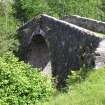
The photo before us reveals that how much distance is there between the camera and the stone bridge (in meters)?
13.4

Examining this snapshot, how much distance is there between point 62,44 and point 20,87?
522 centimetres

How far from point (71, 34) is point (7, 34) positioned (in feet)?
16.9

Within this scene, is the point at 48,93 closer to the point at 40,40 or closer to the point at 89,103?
the point at 89,103

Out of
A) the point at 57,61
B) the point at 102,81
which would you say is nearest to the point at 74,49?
the point at 57,61

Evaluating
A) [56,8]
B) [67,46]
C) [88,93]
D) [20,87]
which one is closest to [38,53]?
[67,46]

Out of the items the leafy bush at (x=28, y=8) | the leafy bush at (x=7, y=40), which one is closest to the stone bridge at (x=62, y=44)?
the leafy bush at (x=7, y=40)

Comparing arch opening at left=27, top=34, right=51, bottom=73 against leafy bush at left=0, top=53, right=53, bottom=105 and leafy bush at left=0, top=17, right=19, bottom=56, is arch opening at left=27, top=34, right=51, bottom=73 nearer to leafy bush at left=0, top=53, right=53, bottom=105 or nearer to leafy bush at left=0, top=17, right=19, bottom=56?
leafy bush at left=0, top=17, right=19, bottom=56

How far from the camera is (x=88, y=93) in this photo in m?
9.41

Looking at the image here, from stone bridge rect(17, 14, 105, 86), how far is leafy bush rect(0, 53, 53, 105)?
5.00ft

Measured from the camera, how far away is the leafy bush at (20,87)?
1166 cm

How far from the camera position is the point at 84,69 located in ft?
41.8

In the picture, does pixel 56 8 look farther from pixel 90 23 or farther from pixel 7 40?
pixel 90 23

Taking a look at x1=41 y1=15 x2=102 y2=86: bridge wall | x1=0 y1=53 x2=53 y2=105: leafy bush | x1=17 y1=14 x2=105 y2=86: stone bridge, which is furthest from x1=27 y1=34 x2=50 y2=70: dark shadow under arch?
x1=0 y1=53 x2=53 y2=105: leafy bush

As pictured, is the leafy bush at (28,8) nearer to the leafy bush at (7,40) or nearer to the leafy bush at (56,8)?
the leafy bush at (56,8)
